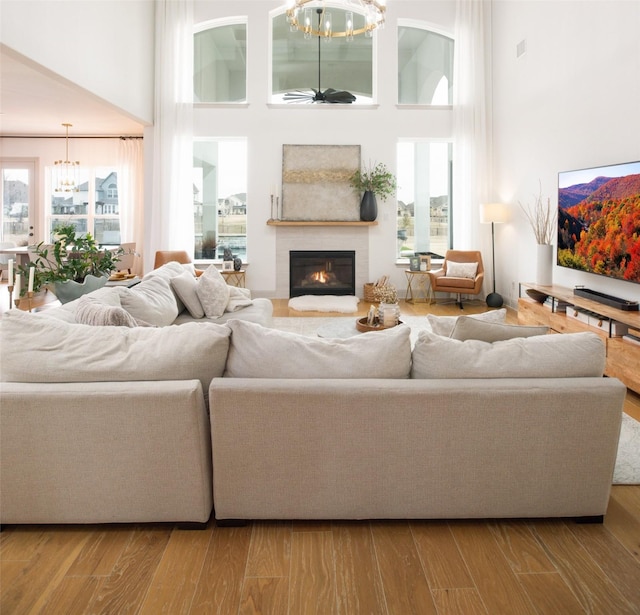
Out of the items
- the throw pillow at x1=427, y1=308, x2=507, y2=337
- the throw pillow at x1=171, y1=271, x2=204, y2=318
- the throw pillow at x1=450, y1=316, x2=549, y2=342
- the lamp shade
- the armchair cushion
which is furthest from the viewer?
the armchair cushion

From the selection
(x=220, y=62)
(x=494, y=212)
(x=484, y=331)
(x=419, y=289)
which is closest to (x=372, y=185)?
(x=419, y=289)

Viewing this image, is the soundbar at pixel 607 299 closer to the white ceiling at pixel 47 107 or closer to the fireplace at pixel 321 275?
the fireplace at pixel 321 275

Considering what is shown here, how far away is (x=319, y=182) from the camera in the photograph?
8.56m

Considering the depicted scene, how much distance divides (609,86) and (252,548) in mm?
4761

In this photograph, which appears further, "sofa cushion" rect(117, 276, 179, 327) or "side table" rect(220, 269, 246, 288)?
"side table" rect(220, 269, 246, 288)

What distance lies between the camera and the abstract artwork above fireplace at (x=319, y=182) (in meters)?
8.53

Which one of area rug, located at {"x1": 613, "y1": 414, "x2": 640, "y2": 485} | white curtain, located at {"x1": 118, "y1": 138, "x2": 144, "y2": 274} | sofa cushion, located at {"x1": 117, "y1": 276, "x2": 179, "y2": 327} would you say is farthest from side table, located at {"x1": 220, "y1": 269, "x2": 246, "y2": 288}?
area rug, located at {"x1": 613, "y1": 414, "x2": 640, "y2": 485}

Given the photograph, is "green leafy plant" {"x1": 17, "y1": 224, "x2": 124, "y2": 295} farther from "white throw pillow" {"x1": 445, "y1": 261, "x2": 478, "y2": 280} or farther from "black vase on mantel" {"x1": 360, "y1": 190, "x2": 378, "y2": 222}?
"white throw pillow" {"x1": 445, "y1": 261, "x2": 478, "y2": 280}

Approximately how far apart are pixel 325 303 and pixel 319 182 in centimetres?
185

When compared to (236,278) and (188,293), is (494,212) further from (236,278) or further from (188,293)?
(188,293)

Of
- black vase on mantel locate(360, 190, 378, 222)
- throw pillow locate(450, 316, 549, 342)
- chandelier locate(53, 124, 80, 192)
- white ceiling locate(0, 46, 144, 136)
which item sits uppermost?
white ceiling locate(0, 46, 144, 136)

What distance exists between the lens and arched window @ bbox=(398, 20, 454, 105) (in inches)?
340

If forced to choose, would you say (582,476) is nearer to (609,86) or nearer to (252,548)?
(252,548)

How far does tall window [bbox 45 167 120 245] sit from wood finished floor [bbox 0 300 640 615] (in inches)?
356
